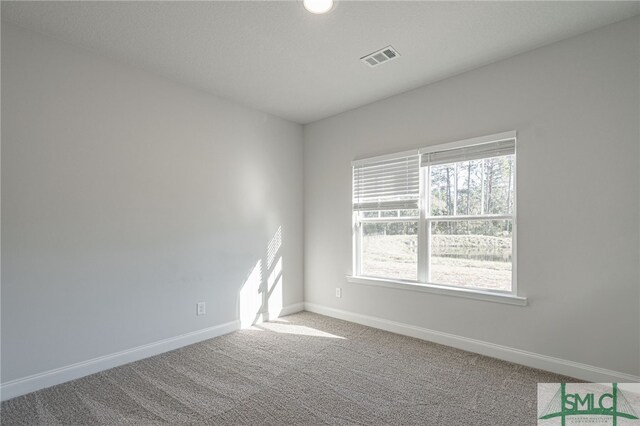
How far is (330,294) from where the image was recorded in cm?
441

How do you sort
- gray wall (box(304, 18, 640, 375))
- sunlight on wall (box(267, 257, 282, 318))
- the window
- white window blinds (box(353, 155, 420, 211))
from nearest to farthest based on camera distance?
gray wall (box(304, 18, 640, 375))
the window
white window blinds (box(353, 155, 420, 211))
sunlight on wall (box(267, 257, 282, 318))

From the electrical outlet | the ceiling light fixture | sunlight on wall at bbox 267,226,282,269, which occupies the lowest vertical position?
the electrical outlet

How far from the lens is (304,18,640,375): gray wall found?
2.42 m

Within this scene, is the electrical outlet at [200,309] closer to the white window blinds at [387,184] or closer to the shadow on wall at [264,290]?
the shadow on wall at [264,290]

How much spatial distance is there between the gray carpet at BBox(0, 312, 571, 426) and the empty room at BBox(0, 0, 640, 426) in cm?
2

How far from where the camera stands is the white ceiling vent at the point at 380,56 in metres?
2.82

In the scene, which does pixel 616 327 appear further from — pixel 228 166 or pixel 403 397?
pixel 228 166

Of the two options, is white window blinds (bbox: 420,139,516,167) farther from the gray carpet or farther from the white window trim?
the gray carpet

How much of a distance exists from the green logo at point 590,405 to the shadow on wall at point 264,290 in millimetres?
2976

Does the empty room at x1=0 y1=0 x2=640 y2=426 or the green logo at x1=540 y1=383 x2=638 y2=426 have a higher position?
the empty room at x1=0 y1=0 x2=640 y2=426

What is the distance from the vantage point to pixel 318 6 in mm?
2236

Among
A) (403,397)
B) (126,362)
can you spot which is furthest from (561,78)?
(126,362)

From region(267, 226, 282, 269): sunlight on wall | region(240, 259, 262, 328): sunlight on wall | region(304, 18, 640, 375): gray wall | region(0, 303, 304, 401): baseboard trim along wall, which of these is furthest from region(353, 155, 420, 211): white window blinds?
region(0, 303, 304, 401): baseboard trim along wall

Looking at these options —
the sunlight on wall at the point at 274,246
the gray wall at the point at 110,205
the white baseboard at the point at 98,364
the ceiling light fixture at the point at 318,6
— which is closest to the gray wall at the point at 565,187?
the ceiling light fixture at the point at 318,6
